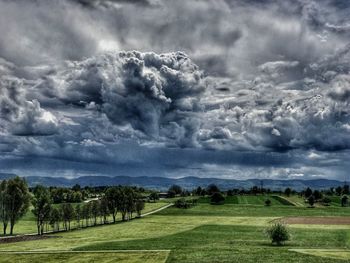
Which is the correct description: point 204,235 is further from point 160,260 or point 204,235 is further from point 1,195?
point 1,195

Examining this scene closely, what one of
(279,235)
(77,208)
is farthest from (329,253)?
(77,208)

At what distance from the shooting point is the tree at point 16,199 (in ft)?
439

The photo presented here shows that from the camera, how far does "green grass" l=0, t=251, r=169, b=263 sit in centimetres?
7150

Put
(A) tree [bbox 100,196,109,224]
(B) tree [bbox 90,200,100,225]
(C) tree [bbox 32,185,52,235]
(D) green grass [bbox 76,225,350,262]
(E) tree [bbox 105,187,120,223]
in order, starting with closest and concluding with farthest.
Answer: (D) green grass [bbox 76,225,350,262]
(C) tree [bbox 32,185,52,235]
(B) tree [bbox 90,200,100,225]
(A) tree [bbox 100,196,109,224]
(E) tree [bbox 105,187,120,223]

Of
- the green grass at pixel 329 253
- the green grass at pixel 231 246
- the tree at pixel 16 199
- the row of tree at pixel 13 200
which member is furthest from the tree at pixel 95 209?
the green grass at pixel 329 253

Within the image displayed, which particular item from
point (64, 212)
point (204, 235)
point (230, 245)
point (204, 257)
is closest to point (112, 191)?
point (64, 212)

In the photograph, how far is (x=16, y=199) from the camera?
135 m

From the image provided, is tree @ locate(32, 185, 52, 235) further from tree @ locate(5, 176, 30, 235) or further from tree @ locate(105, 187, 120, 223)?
tree @ locate(105, 187, 120, 223)

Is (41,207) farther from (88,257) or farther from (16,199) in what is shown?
(88,257)

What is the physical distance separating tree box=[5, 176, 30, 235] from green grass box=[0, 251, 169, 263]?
55333 mm

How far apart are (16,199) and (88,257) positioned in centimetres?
6852

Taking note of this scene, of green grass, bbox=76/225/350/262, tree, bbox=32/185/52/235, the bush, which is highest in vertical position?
tree, bbox=32/185/52/235

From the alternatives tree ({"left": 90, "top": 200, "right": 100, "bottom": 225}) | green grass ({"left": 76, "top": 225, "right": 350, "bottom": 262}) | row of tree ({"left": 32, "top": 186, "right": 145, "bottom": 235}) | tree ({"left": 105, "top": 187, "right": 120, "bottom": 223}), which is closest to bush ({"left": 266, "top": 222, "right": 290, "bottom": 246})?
green grass ({"left": 76, "top": 225, "right": 350, "bottom": 262})

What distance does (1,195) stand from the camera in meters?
135
